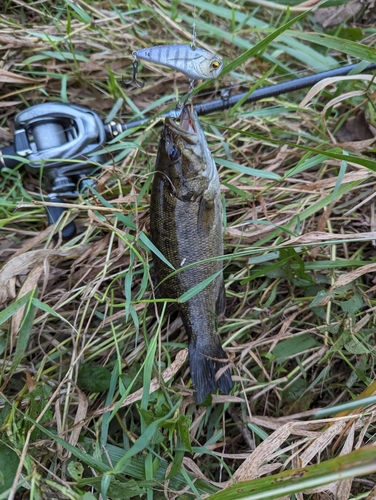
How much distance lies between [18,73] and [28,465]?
103 inches

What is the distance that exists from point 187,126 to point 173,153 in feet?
0.53

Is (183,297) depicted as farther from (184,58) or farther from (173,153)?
(184,58)

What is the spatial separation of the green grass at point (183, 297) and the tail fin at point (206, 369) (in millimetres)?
61

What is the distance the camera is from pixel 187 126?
2197 mm

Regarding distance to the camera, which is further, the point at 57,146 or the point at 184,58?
the point at 57,146

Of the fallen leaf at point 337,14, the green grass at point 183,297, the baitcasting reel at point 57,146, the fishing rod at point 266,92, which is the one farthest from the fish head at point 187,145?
the fallen leaf at point 337,14

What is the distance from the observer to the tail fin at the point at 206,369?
227cm

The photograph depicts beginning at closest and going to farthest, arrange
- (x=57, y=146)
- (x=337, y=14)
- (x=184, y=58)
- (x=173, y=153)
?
(x=184, y=58) < (x=173, y=153) < (x=57, y=146) < (x=337, y=14)

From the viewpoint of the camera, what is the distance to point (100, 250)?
103 inches

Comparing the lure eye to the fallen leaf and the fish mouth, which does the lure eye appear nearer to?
the fish mouth

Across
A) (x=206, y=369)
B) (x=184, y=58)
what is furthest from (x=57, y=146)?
(x=206, y=369)

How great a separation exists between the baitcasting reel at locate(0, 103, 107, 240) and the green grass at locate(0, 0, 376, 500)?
0.35 ft

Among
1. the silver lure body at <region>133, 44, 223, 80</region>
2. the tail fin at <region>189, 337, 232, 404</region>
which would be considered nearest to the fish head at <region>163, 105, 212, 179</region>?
the silver lure body at <region>133, 44, 223, 80</region>

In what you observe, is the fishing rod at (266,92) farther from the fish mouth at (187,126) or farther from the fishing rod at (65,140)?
the fish mouth at (187,126)
